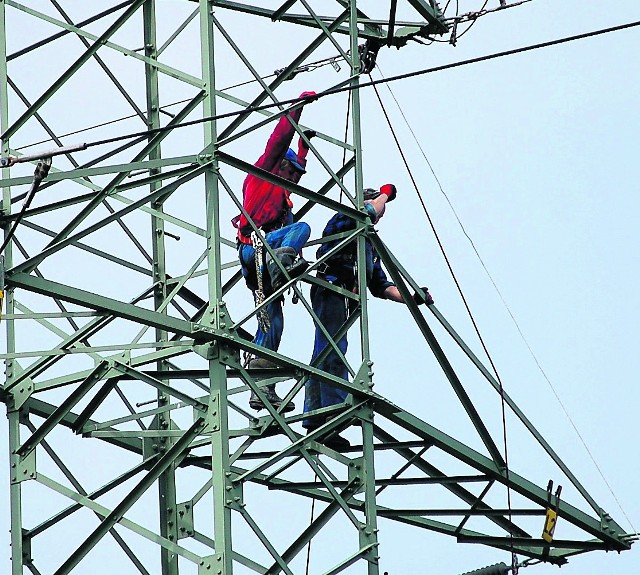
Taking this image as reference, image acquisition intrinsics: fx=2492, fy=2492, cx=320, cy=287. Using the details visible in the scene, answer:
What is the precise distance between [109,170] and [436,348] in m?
3.96

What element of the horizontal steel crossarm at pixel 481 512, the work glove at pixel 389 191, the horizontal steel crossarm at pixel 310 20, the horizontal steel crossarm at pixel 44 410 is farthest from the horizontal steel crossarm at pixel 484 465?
the horizontal steel crossarm at pixel 310 20

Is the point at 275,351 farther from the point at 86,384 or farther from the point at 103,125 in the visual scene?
the point at 103,125

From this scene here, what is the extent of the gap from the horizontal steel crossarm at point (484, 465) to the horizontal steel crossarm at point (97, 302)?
2.56 metres

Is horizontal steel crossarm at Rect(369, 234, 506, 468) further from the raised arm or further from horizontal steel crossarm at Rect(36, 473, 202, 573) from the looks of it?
horizontal steel crossarm at Rect(36, 473, 202, 573)

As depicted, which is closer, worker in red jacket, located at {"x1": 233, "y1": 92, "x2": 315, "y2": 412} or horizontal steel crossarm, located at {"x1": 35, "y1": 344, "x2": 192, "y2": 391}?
horizontal steel crossarm, located at {"x1": 35, "y1": 344, "x2": 192, "y2": 391}

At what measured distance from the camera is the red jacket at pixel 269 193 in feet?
76.3

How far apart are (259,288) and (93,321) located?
5.82 feet

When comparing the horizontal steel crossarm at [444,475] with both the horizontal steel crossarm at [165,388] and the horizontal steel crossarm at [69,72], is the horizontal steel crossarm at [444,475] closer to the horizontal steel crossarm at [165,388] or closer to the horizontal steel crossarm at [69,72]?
the horizontal steel crossarm at [165,388]

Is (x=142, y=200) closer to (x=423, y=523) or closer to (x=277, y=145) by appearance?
(x=277, y=145)

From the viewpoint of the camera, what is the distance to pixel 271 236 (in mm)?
23062

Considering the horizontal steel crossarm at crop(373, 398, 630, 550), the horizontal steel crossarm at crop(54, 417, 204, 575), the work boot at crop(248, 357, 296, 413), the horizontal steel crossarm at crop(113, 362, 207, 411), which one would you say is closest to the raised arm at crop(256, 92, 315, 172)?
the work boot at crop(248, 357, 296, 413)

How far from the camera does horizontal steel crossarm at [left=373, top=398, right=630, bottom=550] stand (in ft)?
74.8

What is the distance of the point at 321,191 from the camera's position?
78.7ft

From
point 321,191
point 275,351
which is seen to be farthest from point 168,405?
point 321,191
